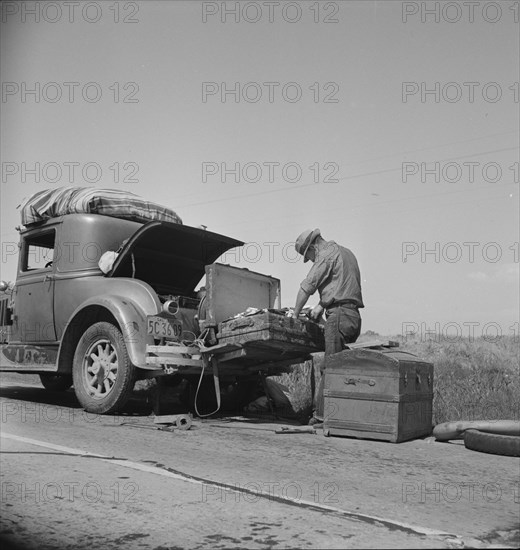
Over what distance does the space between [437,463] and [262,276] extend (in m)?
3.46

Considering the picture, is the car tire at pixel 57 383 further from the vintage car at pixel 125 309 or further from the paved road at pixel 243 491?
the paved road at pixel 243 491

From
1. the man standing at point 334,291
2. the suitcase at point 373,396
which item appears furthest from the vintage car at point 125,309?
the suitcase at point 373,396

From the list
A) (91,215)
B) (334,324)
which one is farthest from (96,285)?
(334,324)

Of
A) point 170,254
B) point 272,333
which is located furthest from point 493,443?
point 170,254

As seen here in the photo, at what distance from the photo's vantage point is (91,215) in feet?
26.5

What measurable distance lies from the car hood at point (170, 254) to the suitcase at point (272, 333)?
1503 millimetres

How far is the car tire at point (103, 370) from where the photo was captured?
22.3 ft

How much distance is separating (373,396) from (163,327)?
87.2 inches

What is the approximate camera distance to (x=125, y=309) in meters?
6.88

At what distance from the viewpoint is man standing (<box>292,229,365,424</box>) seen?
22.4ft

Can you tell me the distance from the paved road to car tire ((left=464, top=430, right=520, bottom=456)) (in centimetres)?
9

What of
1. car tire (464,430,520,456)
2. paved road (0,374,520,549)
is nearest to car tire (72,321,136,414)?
paved road (0,374,520,549)

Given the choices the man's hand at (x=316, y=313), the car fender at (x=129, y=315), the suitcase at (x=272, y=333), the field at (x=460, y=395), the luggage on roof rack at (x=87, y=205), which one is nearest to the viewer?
the suitcase at (x=272, y=333)

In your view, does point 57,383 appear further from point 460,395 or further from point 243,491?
point 243,491
